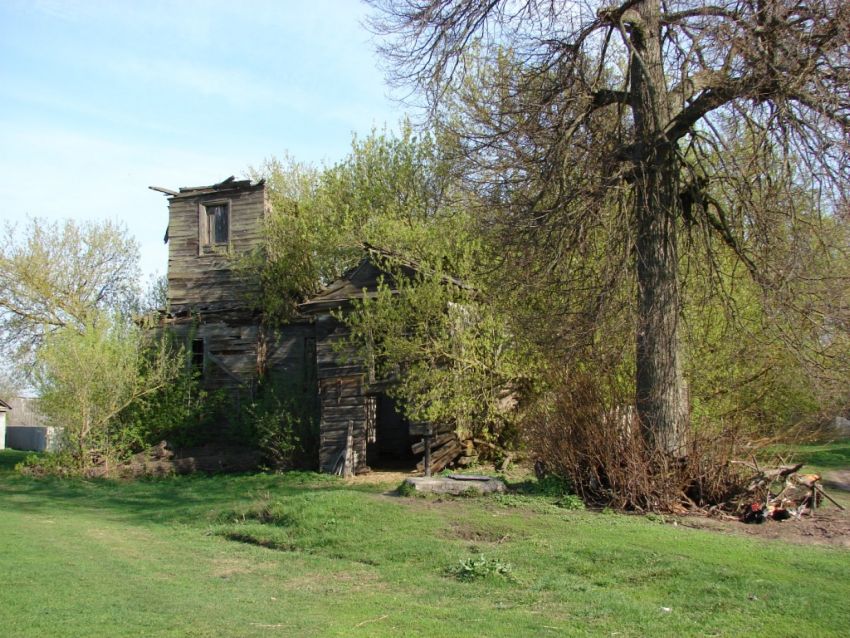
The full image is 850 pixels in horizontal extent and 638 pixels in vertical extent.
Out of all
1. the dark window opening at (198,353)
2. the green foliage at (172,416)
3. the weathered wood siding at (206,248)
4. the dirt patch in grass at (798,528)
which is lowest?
the dirt patch in grass at (798,528)

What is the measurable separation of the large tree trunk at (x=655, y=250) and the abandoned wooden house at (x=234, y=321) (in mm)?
10295

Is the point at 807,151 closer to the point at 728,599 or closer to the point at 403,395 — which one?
the point at 728,599

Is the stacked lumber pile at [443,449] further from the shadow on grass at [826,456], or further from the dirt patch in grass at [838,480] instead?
the dirt patch in grass at [838,480]

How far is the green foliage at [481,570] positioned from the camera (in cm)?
904

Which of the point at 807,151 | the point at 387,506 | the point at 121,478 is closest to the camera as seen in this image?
the point at 807,151

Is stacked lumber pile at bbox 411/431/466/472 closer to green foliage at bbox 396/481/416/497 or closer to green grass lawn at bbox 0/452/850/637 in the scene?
green foliage at bbox 396/481/416/497

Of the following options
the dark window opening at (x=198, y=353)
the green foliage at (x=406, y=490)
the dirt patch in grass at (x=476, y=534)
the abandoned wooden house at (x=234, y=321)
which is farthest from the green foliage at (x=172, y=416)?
the dirt patch in grass at (x=476, y=534)

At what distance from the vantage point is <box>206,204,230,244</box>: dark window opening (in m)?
27.5

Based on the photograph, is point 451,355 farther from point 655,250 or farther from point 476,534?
point 476,534

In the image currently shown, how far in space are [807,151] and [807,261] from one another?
156 cm

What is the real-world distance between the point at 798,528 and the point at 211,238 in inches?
843

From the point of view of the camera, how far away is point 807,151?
11266 mm

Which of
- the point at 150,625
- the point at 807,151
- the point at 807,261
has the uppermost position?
the point at 807,151

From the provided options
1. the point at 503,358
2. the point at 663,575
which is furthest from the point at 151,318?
the point at 663,575
